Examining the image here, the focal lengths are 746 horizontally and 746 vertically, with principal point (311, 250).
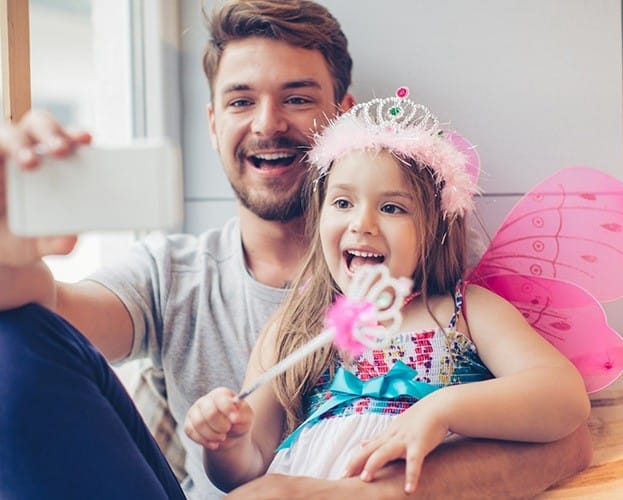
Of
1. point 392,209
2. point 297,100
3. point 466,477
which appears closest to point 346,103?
point 297,100

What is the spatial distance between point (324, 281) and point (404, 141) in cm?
15

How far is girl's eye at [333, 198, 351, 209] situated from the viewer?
64cm

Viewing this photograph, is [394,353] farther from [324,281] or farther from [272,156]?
[272,156]

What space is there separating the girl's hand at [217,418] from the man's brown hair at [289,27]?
32 cm

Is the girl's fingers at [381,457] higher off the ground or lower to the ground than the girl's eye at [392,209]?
lower

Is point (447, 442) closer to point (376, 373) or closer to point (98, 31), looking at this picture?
point (376, 373)

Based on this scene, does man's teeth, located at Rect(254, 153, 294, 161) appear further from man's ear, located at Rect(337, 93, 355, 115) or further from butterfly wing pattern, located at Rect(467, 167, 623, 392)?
butterfly wing pattern, located at Rect(467, 167, 623, 392)

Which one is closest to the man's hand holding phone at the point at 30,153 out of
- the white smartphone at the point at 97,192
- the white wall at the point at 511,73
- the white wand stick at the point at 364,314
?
the white smartphone at the point at 97,192

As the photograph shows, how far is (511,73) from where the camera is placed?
2.29ft

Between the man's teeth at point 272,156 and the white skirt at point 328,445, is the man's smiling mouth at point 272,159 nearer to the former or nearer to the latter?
the man's teeth at point 272,156

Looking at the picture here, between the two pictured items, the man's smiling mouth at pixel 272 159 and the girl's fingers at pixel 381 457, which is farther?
the man's smiling mouth at pixel 272 159

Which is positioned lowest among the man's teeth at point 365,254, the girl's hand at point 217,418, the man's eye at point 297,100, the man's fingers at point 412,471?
the man's fingers at point 412,471

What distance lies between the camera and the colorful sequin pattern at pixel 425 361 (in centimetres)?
64

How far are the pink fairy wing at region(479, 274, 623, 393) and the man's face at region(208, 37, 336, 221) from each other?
0.22 metres
